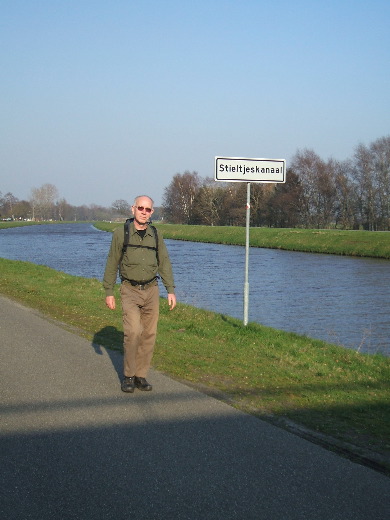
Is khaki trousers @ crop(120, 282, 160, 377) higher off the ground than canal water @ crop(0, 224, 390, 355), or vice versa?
khaki trousers @ crop(120, 282, 160, 377)

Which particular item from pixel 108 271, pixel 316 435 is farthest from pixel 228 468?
pixel 108 271

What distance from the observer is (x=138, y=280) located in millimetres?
7016

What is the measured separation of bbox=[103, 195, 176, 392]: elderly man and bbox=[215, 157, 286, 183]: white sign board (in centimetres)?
407

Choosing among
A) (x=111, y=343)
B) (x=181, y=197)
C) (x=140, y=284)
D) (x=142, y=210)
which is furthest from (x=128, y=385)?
(x=181, y=197)

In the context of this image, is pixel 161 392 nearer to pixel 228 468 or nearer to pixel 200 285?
pixel 228 468

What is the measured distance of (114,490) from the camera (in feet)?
14.4

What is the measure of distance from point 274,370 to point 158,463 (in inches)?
152

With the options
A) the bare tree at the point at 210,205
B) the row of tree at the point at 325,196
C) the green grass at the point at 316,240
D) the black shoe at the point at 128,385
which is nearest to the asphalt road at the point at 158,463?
the black shoe at the point at 128,385

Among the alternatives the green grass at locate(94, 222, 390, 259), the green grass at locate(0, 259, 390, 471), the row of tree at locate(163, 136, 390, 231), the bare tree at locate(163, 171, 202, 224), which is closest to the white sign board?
the green grass at locate(0, 259, 390, 471)

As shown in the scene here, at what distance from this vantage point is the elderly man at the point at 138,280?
696 cm

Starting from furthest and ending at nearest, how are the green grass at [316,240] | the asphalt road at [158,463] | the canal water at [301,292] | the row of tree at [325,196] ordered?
the row of tree at [325,196], the green grass at [316,240], the canal water at [301,292], the asphalt road at [158,463]

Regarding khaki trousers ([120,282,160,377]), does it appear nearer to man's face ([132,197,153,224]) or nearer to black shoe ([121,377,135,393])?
black shoe ([121,377,135,393])

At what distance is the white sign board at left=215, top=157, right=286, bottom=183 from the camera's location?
11.0 meters

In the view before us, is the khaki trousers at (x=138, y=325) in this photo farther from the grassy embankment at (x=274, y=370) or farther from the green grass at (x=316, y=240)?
the green grass at (x=316, y=240)
